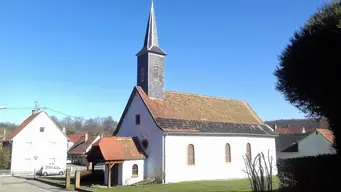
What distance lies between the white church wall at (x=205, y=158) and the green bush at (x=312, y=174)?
14758 mm

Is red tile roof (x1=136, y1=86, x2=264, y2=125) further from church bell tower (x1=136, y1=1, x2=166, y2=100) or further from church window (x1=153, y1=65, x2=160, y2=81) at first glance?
church window (x1=153, y1=65, x2=160, y2=81)

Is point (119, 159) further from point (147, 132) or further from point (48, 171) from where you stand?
point (48, 171)

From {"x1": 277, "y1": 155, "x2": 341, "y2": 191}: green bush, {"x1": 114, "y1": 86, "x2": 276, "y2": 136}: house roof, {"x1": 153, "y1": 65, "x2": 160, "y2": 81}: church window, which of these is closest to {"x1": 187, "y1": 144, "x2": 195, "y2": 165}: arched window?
{"x1": 114, "y1": 86, "x2": 276, "y2": 136}: house roof

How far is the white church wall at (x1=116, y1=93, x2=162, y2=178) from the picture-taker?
2747 cm

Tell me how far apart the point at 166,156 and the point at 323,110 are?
15.1 metres

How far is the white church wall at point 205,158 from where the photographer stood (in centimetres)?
2759

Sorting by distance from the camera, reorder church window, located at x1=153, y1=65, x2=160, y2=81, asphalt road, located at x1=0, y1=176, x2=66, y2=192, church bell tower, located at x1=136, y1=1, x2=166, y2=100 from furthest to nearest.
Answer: church window, located at x1=153, y1=65, x2=160, y2=81 < church bell tower, located at x1=136, y1=1, x2=166, y2=100 < asphalt road, located at x1=0, y1=176, x2=66, y2=192

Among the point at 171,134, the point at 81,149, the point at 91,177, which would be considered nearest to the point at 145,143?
the point at 171,134

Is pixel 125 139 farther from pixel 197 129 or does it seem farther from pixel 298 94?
pixel 298 94

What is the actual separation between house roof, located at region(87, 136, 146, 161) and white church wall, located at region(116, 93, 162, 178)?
894 mm

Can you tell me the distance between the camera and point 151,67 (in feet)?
99.3

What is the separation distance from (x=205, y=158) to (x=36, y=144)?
3351cm

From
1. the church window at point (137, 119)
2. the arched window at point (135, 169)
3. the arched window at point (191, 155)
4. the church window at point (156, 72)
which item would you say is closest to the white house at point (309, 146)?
the arched window at point (191, 155)

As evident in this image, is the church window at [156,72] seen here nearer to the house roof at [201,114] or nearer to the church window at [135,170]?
the house roof at [201,114]
